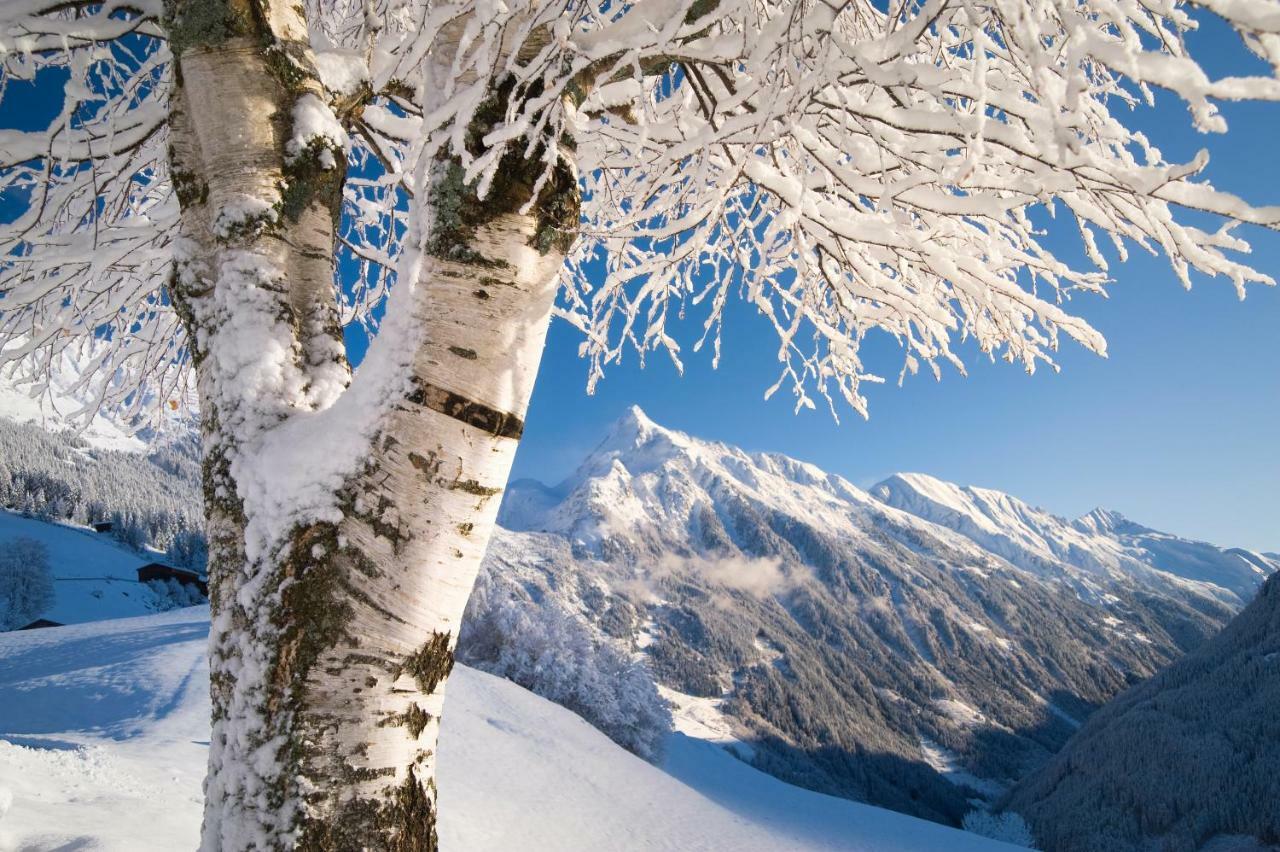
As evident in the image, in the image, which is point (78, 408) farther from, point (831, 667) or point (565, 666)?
point (831, 667)

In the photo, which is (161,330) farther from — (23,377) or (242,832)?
(242,832)

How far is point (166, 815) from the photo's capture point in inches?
128

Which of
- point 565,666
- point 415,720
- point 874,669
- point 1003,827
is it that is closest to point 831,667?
point 874,669

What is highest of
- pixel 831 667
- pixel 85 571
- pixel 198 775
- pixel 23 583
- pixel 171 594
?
pixel 198 775

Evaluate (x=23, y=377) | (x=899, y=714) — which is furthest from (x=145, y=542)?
(x=899, y=714)

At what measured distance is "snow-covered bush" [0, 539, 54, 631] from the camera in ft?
128

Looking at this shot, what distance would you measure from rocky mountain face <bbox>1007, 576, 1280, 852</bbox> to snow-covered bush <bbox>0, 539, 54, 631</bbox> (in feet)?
268

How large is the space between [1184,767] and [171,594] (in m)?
91.5

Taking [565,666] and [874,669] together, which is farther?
[874,669]

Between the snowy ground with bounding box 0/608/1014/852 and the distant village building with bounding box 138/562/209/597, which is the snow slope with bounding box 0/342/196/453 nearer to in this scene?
the snowy ground with bounding box 0/608/1014/852

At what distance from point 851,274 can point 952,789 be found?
11041cm

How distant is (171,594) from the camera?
47.1 m

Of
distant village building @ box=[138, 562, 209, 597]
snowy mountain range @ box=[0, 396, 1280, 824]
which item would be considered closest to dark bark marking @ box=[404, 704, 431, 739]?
snowy mountain range @ box=[0, 396, 1280, 824]

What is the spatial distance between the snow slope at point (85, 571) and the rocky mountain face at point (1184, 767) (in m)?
79.8
